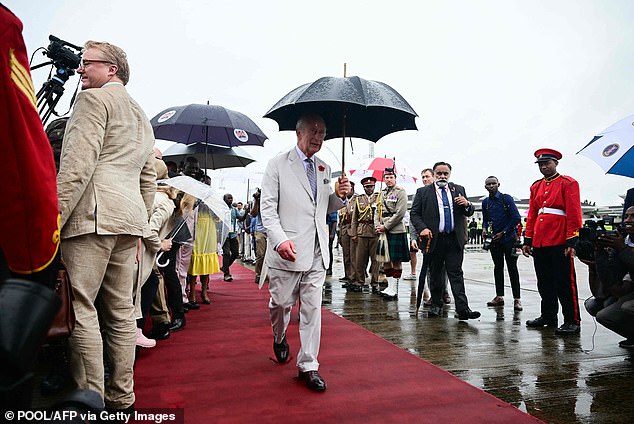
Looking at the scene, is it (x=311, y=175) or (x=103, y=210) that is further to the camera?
(x=311, y=175)

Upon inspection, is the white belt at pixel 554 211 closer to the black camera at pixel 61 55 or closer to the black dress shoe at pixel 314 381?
the black dress shoe at pixel 314 381

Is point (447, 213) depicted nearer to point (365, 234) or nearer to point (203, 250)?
point (365, 234)

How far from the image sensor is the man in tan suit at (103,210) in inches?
84.1

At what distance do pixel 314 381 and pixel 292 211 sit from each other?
1152mm

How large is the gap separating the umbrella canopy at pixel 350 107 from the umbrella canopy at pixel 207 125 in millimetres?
1832

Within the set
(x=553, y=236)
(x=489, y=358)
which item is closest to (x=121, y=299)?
(x=489, y=358)

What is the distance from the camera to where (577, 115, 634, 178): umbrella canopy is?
395 centimetres

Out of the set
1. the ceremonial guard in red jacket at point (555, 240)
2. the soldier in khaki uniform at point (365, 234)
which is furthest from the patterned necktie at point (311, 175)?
the soldier in khaki uniform at point (365, 234)

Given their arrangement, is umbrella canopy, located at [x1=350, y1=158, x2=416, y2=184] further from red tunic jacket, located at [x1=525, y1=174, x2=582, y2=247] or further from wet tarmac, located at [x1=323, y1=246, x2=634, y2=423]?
red tunic jacket, located at [x1=525, y1=174, x2=582, y2=247]

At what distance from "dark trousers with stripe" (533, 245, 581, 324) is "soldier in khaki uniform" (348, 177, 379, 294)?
255cm

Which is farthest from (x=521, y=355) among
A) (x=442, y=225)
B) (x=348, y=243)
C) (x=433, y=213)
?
(x=348, y=243)

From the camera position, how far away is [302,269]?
10.3 ft

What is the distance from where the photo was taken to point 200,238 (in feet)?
18.7

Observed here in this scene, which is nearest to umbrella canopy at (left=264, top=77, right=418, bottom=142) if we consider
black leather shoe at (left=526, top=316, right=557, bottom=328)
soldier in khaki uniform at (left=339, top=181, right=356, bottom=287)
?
black leather shoe at (left=526, top=316, right=557, bottom=328)
